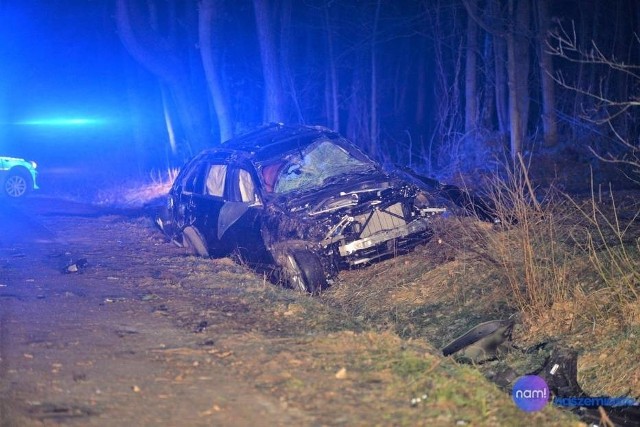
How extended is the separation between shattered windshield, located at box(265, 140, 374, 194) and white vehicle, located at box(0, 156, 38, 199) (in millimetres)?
12043

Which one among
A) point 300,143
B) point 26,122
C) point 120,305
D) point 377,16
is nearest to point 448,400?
point 120,305

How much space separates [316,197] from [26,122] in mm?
34787

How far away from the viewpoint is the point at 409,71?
28.3 m

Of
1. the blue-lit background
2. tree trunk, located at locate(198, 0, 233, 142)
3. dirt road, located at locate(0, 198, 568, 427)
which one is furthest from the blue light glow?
dirt road, located at locate(0, 198, 568, 427)

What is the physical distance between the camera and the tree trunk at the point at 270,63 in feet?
58.9

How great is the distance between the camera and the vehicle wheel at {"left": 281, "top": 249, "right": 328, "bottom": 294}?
8.48m

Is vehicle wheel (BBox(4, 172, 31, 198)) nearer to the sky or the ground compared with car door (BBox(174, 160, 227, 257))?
nearer to the ground

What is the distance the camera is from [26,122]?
128 feet

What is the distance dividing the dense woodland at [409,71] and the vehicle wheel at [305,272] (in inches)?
227

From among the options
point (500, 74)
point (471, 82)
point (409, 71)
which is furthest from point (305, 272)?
point (409, 71)

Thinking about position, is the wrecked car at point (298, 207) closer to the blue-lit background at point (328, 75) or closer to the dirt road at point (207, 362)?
the dirt road at point (207, 362)

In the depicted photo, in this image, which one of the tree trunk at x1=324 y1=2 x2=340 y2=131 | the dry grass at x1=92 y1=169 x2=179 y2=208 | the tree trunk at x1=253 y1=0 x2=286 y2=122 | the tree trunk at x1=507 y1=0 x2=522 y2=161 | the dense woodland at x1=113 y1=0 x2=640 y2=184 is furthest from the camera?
the tree trunk at x1=324 y1=2 x2=340 y2=131

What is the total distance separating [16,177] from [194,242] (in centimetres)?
1045

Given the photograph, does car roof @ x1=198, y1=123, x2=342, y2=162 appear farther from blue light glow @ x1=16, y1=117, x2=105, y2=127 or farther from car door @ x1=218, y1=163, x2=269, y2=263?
blue light glow @ x1=16, y1=117, x2=105, y2=127
